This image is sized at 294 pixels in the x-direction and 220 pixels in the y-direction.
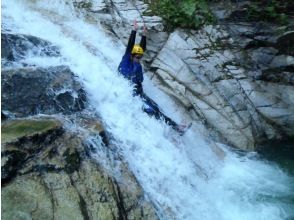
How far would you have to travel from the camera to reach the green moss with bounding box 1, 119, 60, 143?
5.44m

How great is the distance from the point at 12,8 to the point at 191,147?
5.52 m

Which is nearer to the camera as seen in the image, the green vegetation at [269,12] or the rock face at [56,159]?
the rock face at [56,159]

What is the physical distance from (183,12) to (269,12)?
7.46 ft

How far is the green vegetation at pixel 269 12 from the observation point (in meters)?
11.1

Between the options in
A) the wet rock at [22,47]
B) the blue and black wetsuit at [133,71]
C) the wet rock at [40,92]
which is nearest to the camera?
the wet rock at [40,92]

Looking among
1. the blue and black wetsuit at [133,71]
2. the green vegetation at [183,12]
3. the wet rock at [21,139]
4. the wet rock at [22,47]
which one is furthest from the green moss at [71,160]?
the green vegetation at [183,12]

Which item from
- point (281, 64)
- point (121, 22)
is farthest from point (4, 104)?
point (281, 64)

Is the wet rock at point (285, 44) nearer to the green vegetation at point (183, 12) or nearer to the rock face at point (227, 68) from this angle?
the rock face at point (227, 68)

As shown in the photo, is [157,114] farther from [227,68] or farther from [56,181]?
[56,181]

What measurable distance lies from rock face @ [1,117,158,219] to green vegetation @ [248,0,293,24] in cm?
687

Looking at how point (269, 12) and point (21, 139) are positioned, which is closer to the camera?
point (21, 139)

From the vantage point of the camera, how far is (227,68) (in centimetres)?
1062

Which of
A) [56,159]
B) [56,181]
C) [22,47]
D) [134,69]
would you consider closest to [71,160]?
[56,159]

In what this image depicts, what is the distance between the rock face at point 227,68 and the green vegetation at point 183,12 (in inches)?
8.2
